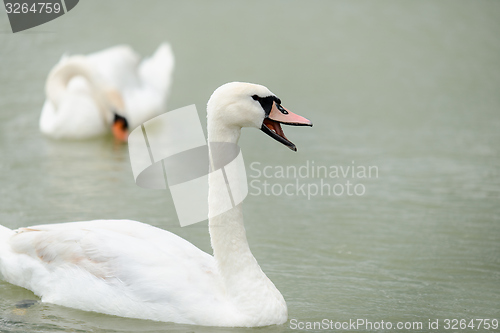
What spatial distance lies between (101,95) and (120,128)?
3.03ft

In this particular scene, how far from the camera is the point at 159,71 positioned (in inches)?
526

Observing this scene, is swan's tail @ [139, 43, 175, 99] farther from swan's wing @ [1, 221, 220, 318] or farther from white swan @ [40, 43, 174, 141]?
swan's wing @ [1, 221, 220, 318]

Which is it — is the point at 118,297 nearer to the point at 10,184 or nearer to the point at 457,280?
the point at 457,280

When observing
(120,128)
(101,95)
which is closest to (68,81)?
(101,95)

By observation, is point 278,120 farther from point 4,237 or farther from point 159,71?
point 159,71

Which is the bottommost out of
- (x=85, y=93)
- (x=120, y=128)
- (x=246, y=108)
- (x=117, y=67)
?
(x=120, y=128)

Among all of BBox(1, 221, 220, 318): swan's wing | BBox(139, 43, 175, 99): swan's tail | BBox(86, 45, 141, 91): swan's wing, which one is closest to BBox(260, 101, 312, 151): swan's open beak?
BBox(1, 221, 220, 318): swan's wing

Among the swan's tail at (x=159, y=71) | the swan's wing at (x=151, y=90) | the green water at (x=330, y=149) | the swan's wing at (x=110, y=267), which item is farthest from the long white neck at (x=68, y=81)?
the swan's wing at (x=110, y=267)

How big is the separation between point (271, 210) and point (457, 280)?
2.31 metres

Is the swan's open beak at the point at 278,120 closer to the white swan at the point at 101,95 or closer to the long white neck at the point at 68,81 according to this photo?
the white swan at the point at 101,95

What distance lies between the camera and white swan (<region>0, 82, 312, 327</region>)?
4898 millimetres

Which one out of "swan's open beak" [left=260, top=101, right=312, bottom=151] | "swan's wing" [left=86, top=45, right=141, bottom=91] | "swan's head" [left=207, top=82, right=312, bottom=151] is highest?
"swan's head" [left=207, top=82, right=312, bottom=151]

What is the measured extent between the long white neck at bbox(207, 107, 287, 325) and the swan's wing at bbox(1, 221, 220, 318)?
14cm

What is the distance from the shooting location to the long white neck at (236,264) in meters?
4.93
